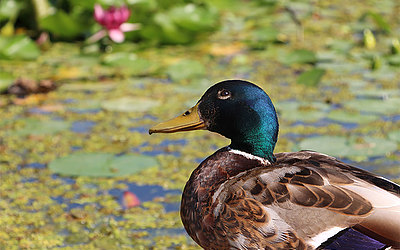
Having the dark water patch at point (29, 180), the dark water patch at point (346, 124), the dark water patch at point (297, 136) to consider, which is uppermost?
the dark water patch at point (346, 124)

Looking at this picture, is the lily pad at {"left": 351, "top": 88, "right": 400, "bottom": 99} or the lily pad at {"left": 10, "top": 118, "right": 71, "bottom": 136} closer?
the lily pad at {"left": 10, "top": 118, "right": 71, "bottom": 136}

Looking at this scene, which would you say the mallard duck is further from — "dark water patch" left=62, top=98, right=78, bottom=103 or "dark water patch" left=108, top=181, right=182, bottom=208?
"dark water patch" left=62, top=98, right=78, bottom=103

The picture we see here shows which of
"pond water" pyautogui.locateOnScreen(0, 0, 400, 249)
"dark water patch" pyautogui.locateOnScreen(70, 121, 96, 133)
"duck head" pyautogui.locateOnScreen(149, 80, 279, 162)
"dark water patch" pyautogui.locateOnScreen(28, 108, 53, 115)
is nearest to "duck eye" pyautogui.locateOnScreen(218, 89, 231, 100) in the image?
"duck head" pyautogui.locateOnScreen(149, 80, 279, 162)

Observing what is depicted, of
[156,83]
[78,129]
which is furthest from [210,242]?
[156,83]

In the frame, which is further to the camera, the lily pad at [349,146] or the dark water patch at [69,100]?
the dark water patch at [69,100]

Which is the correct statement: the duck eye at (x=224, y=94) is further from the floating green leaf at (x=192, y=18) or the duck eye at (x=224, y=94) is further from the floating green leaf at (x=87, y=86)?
the floating green leaf at (x=192, y=18)

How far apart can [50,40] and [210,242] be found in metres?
4.04

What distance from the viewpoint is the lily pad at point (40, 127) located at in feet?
13.6

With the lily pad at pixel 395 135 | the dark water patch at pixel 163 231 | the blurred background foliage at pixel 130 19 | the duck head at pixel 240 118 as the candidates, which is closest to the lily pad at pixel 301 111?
the lily pad at pixel 395 135

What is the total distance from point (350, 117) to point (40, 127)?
192 centimetres

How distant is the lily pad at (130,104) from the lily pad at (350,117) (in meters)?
1.18

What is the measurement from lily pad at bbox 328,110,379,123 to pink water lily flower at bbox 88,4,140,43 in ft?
6.35

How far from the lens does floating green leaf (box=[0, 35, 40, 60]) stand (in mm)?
5324

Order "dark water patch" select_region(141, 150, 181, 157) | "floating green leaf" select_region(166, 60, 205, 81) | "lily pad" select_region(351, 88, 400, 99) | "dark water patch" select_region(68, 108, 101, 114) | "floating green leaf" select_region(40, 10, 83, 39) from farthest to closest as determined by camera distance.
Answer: "floating green leaf" select_region(40, 10, 83, 39), "floating green leaf" select_region(166, 60, 205, 81), "lily pad" select_region(351, 88, 400, 99), "dark water patch" select_region(68, 108, 101, 114), "dark water patch" select_region(141, 150, 181, 157)
